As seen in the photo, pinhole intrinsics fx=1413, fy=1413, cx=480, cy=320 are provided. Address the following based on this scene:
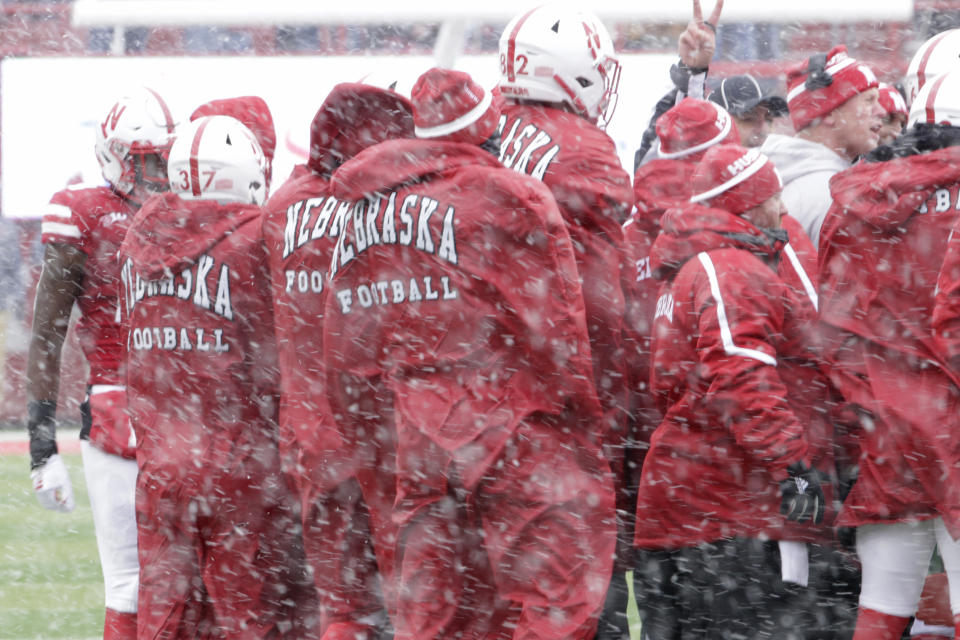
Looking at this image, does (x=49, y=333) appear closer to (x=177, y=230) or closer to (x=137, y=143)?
(x=137, y=143)

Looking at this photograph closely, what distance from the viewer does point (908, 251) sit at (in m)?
4.05

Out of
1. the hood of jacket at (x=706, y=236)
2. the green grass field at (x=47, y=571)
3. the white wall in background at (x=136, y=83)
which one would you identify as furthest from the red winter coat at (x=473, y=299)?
the white wall in background at (x=136, y=83)

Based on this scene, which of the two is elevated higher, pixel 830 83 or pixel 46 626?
pixel 830 83

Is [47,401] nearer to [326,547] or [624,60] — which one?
[326,547]

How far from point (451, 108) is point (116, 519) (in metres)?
2.20

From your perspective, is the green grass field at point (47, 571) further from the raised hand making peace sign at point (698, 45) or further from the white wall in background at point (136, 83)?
the white wall in background at point (136, 83)

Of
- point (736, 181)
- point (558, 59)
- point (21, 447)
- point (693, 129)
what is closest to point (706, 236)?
point (736, 181)

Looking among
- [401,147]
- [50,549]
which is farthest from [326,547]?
[50,549]

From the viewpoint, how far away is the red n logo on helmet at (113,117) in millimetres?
5309

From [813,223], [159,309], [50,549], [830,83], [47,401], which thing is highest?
[830,83]

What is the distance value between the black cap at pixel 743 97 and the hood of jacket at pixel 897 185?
1.20 m

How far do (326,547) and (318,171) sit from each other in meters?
1.19

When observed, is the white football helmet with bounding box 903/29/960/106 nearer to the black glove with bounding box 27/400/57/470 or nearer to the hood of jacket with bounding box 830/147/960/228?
the hood of jacket with bounding box 830/147/960/228

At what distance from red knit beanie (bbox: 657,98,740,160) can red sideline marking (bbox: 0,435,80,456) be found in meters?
9.55
